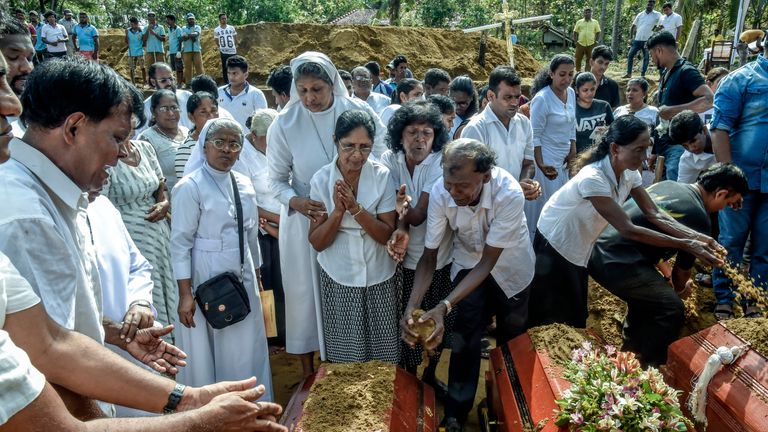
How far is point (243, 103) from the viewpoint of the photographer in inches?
276

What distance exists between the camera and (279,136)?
3.73 m

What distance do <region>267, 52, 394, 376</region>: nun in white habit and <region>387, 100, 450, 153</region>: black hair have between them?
158 mm

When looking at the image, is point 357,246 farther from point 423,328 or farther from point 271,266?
point 271,266

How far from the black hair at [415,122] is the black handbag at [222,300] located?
1399 millimetres

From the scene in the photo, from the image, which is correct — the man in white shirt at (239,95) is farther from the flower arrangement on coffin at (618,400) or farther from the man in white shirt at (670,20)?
the man in white shirt at (670,20)

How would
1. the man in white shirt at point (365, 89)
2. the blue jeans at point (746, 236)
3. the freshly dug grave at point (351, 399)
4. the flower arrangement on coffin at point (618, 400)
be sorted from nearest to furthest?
the flower arrangement on coffin at point (618, 400) → the freshly dug grave at point (351, 399) → the blue jeans at point (746, 236) → the man in white shirt at point (365, 89)

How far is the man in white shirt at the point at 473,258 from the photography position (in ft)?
9.87

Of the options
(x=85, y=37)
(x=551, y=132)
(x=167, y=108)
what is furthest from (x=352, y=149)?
(x=85, y=37)

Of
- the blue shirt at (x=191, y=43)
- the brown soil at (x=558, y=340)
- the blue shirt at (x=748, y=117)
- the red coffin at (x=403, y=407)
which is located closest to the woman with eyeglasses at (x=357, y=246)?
the red coffin at (x=403, y=407)

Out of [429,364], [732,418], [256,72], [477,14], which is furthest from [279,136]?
[477,14]

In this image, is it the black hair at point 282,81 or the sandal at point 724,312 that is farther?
the black hair at point 282,81

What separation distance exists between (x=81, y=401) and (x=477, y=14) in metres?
24.5

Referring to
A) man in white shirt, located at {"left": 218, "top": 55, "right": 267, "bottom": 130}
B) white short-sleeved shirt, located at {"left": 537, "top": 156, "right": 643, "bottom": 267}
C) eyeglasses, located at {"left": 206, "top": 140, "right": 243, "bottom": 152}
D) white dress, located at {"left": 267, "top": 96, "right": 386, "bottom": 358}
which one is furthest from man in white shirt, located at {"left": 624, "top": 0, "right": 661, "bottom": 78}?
eyeglasses, located at {"left": 206, "top": 140, "right": 243, "bottom": 152}

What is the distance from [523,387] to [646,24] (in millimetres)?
13086
